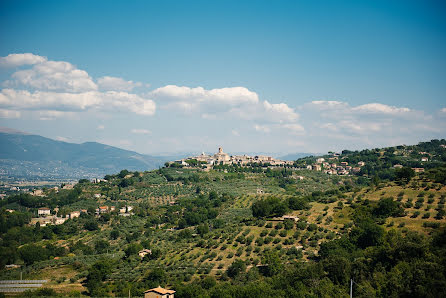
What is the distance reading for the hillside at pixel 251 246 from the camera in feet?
95.0

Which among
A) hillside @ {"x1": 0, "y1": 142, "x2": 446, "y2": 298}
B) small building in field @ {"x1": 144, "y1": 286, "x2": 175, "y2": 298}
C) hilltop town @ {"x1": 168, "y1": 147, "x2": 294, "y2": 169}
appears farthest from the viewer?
hilltop town @ {"x1": 168, "y1": 147, "x2": 294, "y2": 169}

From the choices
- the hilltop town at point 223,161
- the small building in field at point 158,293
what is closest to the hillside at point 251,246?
the small building in field at point 158,293

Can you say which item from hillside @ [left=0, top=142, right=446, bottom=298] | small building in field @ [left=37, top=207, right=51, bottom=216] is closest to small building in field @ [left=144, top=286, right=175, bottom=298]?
hillside @ [left=0, top=142, right=446, bottom=298]

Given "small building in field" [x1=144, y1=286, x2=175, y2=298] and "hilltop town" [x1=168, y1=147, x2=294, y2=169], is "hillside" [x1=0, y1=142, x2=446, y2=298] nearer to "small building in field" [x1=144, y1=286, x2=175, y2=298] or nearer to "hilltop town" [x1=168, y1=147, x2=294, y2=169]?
"small building in field" [x1=144, y1=286, x2=175, y2=298]

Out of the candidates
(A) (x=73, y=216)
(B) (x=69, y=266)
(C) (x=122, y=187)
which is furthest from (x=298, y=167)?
(B) (x=69, y=266)

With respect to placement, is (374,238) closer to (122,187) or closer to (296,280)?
(296,280)

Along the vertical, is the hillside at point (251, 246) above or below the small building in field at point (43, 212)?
above

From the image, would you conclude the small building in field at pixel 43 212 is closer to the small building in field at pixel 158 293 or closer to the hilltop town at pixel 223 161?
the hilltop town at pixel 223 161

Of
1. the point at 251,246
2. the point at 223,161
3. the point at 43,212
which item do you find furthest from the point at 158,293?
the point at 223,161

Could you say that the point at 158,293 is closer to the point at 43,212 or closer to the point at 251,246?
Answer: the point at 251,246

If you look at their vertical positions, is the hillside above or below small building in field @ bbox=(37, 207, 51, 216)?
above

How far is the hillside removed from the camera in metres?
29.0

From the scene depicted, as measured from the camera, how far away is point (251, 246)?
144ft

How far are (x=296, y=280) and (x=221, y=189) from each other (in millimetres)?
65150
